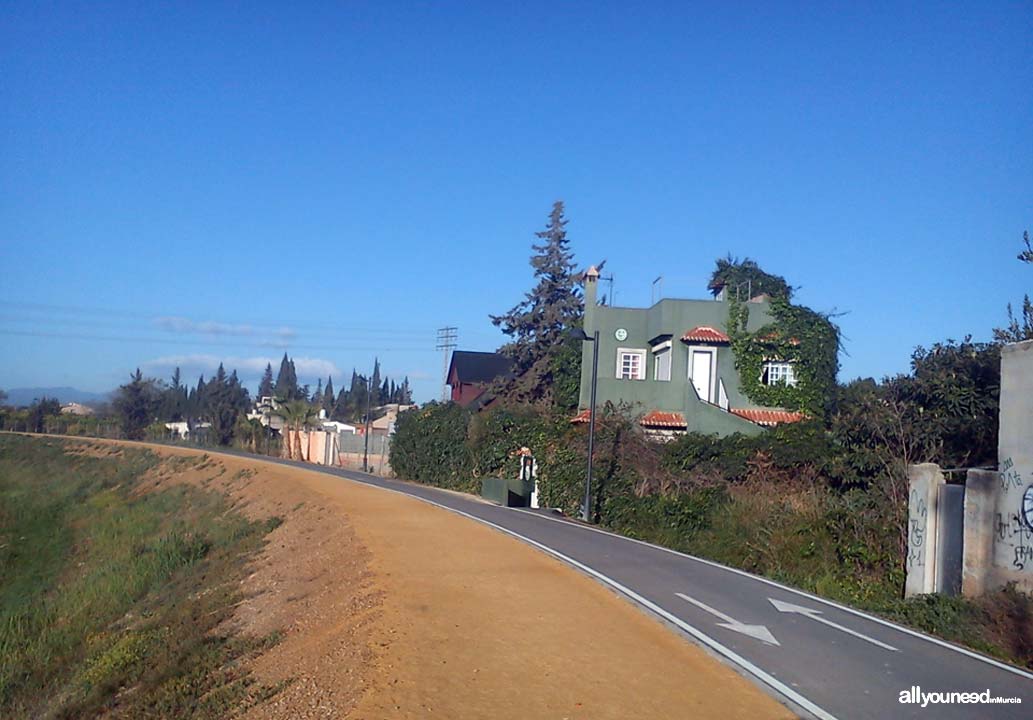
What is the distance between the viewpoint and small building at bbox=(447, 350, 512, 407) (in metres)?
65.7

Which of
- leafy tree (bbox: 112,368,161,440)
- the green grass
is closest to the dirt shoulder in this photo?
the green grass

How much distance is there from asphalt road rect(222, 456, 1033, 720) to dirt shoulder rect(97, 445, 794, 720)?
450 millimetres

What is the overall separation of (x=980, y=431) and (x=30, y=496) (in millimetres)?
44495

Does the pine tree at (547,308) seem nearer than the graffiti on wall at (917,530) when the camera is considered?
No

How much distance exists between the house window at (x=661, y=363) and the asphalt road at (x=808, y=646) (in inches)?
933

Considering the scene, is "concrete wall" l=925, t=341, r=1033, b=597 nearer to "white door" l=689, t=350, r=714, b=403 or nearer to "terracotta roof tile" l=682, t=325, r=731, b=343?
"terracotta roof tile" l=682, t=325, r=731, b=343

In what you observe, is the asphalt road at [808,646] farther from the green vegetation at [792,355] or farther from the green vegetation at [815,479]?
the green vegetation at [792,355]

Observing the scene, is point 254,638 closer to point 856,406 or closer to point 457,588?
point 457,588

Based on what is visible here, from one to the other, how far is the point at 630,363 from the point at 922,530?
2652 cm

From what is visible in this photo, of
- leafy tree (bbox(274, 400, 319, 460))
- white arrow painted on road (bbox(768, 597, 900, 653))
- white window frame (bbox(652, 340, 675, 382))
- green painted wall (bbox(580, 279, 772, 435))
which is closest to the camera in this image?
white arrow painted on road (bbox(768, 597, 900, 653))

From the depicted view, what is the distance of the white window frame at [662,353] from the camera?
4075cm

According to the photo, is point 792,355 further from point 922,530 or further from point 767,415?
point 922,530

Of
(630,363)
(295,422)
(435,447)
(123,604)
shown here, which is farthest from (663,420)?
(295,422)

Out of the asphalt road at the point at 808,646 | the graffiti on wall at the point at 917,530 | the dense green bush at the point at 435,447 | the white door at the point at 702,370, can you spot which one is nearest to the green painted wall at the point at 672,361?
the white door at the point at 702,370
